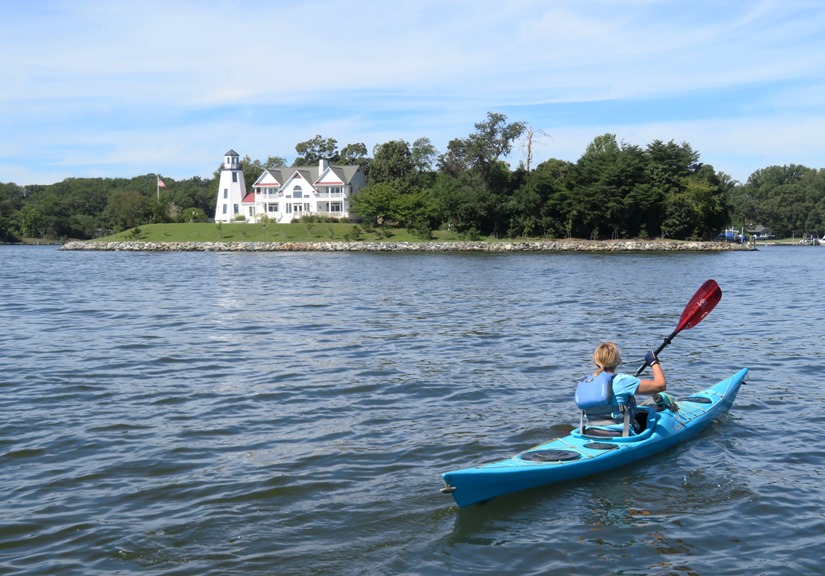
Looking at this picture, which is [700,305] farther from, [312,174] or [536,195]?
[312,174]

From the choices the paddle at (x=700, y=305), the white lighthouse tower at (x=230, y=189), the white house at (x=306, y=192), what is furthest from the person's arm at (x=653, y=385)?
the white lighthouse tower at (x=230, y=189)

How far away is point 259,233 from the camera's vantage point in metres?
79.3

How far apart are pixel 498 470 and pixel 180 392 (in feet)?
20.6

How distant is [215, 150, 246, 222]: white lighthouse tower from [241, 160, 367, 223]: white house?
6.64 ft

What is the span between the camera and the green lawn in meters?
75.6

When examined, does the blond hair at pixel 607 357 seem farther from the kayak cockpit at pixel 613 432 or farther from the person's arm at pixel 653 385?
the kayak cockpit at pixel 613 432

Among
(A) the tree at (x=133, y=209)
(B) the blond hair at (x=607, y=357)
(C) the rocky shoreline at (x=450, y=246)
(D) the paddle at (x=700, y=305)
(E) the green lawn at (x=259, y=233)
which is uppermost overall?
(A) the tree at (x=133, y=209)

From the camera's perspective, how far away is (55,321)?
20016mm

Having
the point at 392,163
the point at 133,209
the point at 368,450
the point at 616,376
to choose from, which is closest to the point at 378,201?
the point at 392,163

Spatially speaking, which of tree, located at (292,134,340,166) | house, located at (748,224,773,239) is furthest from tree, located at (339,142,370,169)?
house, located at (748,224,773,239)

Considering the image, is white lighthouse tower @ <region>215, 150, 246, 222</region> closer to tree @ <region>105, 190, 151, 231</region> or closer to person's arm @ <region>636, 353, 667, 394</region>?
tree @ <region>105, 190, 151, 231</region>

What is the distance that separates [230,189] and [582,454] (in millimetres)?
87569

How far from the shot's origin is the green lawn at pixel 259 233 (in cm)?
7559

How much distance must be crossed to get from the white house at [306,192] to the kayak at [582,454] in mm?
78641
